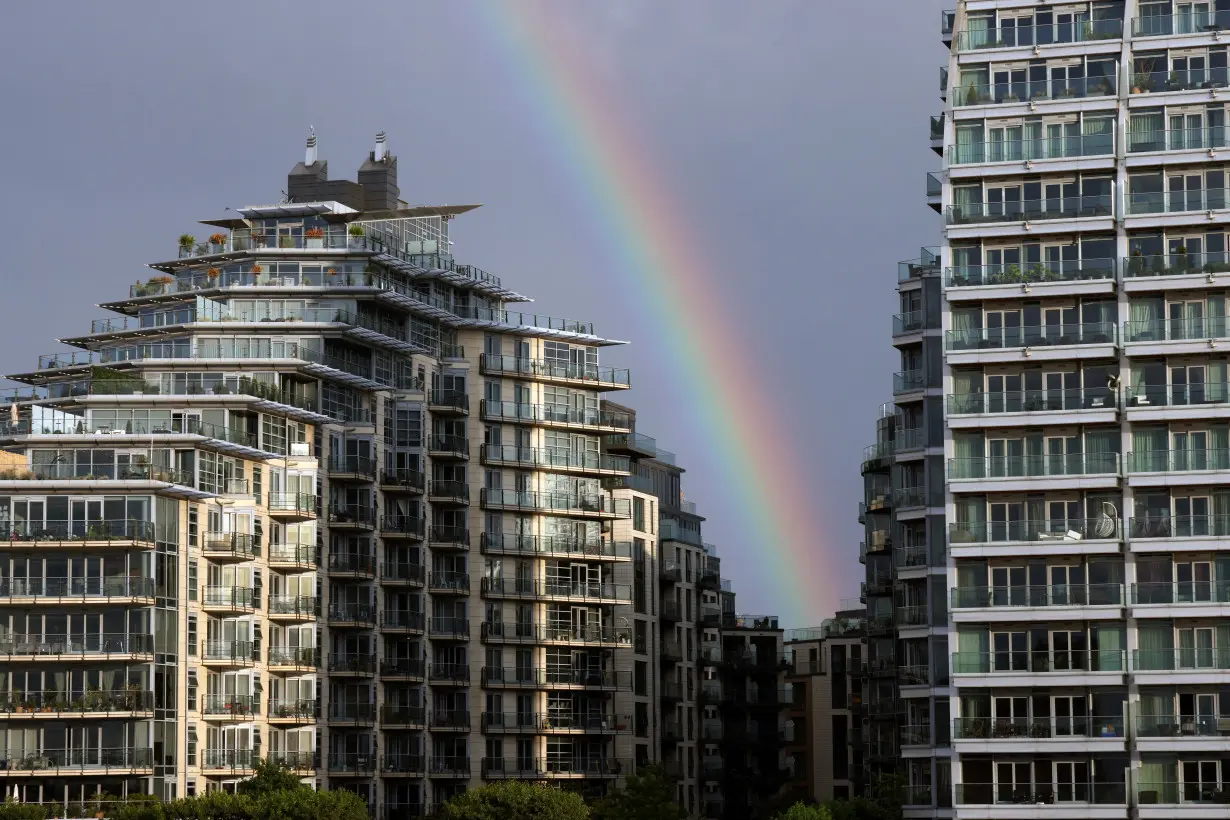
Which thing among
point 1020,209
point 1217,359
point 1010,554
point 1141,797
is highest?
point 1020,209

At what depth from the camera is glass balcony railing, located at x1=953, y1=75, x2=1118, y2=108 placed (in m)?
167

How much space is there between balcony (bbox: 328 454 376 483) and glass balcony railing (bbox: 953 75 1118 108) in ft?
180

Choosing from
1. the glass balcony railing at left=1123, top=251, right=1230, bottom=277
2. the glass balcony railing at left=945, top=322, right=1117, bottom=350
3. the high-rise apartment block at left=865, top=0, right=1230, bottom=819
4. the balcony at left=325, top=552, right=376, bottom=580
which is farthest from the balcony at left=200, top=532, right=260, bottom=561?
the glass balcony railing at left=1123, top=251, right=1230, bottom=277

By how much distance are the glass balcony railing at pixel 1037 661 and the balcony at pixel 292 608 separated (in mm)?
49070

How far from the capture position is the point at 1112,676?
519 ft

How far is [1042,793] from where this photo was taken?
158000mm

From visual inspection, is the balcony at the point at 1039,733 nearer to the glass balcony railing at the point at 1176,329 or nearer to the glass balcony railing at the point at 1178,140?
the glass balcony railing at the point at 1176,329

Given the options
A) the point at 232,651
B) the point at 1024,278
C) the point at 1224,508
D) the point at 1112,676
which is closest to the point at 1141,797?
the point at 1112,676

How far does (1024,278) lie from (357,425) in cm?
5652

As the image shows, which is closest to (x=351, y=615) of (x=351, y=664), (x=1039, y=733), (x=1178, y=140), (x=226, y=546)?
(x=351, y=664)

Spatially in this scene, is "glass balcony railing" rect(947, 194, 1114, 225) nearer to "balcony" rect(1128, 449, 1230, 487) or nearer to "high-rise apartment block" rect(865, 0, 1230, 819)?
"high-rise apartment block" rect(865, 0, 1230, 819)

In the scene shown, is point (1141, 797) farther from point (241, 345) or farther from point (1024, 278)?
point (241, 345)

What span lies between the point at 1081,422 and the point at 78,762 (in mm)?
67300

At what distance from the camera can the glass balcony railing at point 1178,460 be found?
6294 inches
